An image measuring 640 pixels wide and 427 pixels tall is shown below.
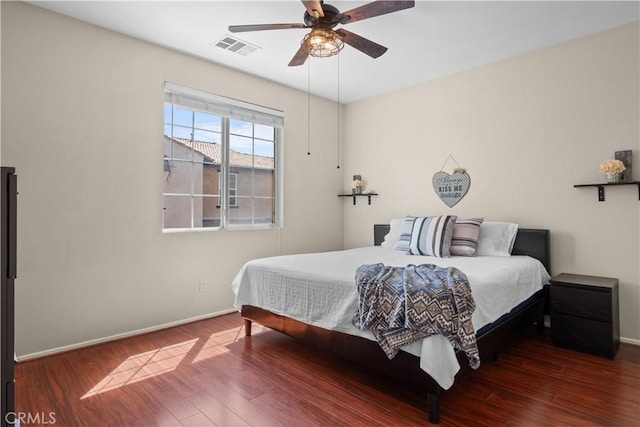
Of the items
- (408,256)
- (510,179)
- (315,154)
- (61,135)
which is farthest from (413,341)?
(315,154)

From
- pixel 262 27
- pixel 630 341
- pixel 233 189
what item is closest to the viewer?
pixel 262 27

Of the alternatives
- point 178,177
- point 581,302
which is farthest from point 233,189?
point 581,302

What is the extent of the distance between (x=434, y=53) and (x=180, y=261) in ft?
10.8

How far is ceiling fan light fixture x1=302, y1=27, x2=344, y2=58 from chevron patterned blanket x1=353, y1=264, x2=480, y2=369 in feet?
5.46

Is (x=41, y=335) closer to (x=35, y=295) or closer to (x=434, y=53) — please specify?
(x=35, y=295)

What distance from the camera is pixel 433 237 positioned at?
11.2ft

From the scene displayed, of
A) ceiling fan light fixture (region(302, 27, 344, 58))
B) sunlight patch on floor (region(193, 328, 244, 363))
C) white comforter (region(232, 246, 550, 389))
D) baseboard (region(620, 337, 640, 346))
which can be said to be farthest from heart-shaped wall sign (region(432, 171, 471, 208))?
sunlight patch on floor (region(193, 328, 244, 363))

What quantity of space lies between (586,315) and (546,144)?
5.23 feet

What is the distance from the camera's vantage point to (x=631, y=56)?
293 cm

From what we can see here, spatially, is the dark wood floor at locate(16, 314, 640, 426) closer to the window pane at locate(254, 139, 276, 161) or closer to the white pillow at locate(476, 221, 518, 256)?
the white pillow at locate(476, 221, 518, 256)

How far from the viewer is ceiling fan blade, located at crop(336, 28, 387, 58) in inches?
97.7

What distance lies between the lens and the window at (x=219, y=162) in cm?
353

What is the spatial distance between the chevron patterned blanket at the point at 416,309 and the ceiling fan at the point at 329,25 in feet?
5.49

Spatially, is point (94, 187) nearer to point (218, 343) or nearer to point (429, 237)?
point (218, 343)
